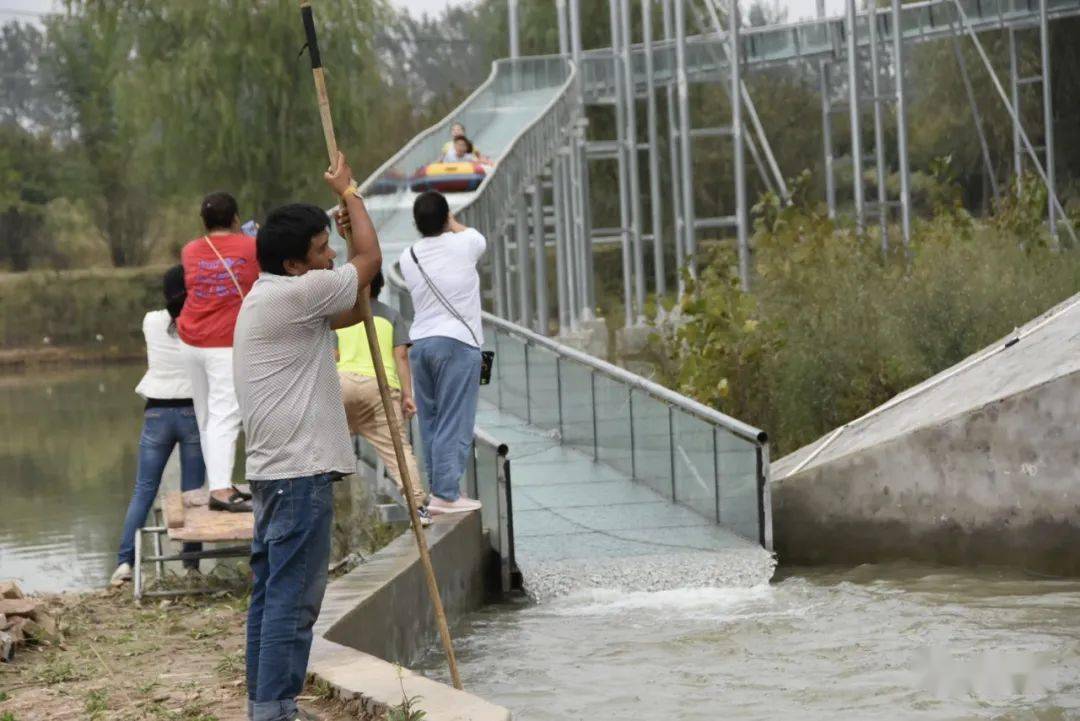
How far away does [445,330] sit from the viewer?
10.5 meters

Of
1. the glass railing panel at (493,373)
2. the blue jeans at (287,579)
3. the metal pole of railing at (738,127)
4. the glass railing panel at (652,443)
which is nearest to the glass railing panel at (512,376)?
the glass railing panel at (493,373)

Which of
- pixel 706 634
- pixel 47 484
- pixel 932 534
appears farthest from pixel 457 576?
pixel 47 484

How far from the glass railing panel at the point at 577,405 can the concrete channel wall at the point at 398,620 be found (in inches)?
113

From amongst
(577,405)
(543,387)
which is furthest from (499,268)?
(577,405)

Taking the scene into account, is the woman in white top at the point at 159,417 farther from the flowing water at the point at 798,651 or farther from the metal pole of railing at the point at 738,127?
the metal pole of railing at the point at 738,127

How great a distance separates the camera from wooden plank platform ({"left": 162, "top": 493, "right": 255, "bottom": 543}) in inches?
385

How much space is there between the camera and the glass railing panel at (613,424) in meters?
13.3

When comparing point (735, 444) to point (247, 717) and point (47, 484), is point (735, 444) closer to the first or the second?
point (247, 717)

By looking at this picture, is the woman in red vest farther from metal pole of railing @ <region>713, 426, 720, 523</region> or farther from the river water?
metal pole of railing @ <region>713, 426, 720, 523</region>

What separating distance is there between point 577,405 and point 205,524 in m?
4.60

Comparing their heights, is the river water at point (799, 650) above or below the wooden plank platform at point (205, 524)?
below

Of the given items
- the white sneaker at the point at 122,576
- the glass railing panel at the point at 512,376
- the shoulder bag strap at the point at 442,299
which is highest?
the shoulder bag strap at the point at 442,299

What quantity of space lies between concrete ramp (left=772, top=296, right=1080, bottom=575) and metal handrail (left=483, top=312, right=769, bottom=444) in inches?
23.6

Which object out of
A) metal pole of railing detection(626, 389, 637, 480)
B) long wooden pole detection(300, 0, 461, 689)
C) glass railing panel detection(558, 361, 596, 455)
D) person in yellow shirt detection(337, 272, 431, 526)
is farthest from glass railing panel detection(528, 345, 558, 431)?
long wooden pole detection(300, 0, 461, 689)
